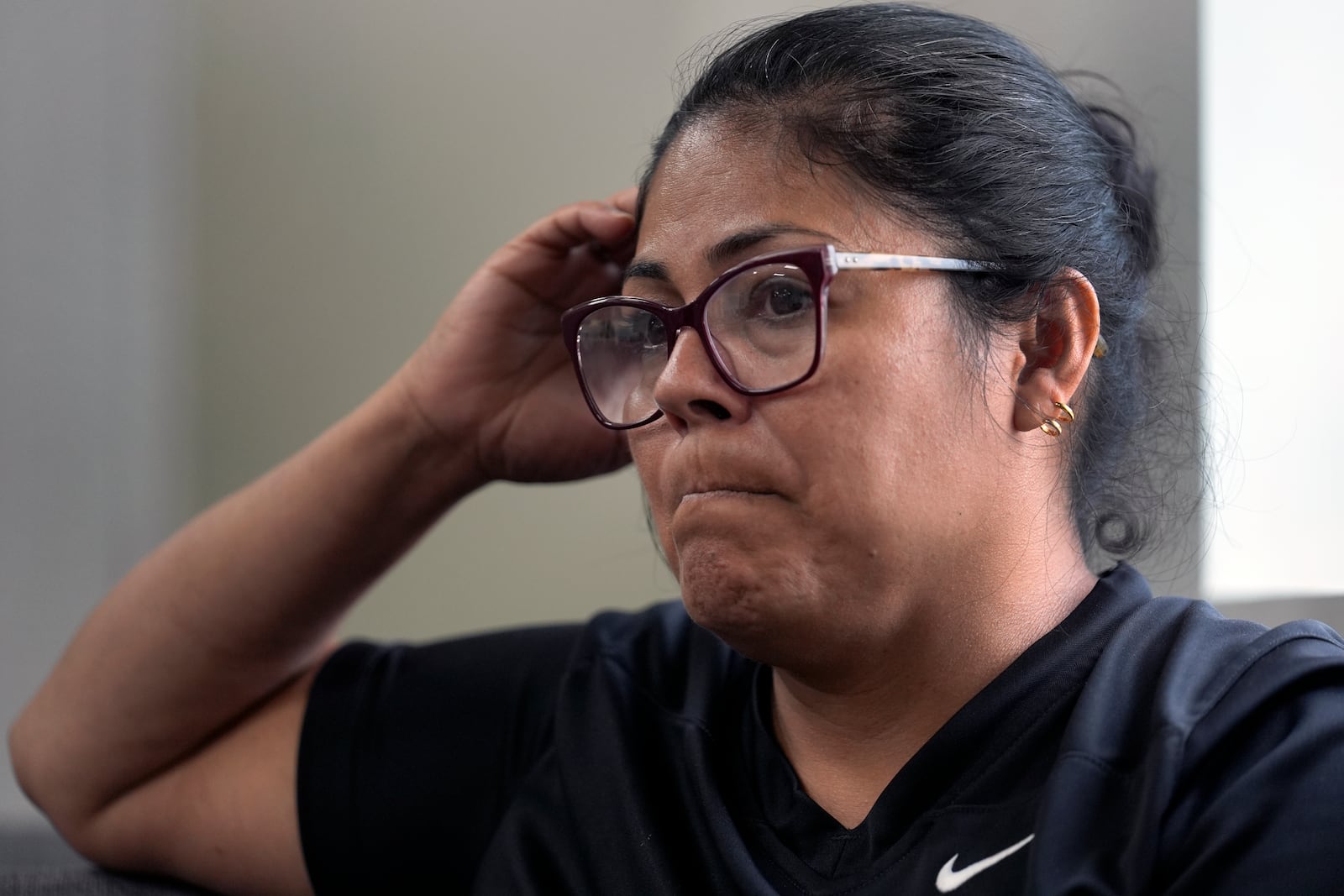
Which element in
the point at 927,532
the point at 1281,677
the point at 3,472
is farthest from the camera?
the point at 3,472

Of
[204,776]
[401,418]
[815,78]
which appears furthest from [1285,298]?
[204,776]

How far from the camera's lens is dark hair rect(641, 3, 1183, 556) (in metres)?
1.06

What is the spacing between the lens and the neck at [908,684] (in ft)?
3.49

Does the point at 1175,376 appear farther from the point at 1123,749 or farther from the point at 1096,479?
the point at 1123,749

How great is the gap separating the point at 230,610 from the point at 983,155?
1033mm

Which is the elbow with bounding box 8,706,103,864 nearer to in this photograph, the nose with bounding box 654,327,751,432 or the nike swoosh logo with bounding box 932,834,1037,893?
the nose with bounding box 654,327,751,432

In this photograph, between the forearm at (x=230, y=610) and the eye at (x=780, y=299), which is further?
the forearm at (x=230, y=610)

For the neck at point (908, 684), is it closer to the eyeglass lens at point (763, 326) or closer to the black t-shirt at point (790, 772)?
the black t-shirt at point (790, 772)

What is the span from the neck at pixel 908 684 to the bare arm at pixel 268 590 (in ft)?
1.82

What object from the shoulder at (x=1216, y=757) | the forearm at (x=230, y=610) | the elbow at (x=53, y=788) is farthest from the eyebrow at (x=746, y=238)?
the elbow at (x=53, y=788)

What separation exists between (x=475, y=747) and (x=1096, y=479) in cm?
78

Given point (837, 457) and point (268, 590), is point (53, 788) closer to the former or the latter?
point (268, 590)

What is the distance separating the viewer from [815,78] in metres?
1.12

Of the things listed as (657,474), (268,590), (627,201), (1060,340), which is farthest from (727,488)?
(268,590)
